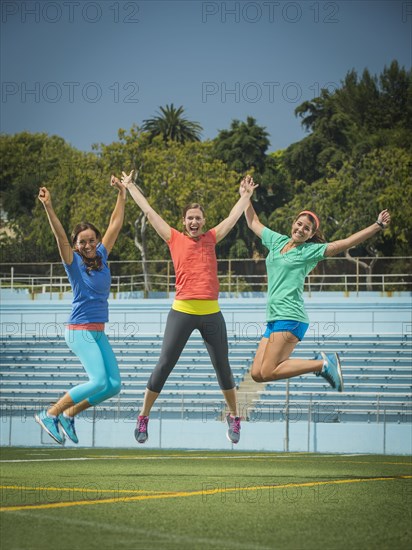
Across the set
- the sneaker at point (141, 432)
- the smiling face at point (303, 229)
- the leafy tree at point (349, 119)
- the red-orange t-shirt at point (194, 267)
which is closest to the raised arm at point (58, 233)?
the red-orange t-shirt at point (194, 267)

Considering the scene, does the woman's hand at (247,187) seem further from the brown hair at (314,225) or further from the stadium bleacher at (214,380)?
the stadium bleacher at (214,380)

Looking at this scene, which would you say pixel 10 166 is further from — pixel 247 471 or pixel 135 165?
pixel 247 471

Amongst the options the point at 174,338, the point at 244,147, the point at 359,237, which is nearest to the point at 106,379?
the point at 174,338

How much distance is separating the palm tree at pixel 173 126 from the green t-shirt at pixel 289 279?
46.1 metres

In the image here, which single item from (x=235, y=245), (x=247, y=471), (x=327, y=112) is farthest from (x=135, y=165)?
(x=247, y=471)

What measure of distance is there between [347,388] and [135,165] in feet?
59.7

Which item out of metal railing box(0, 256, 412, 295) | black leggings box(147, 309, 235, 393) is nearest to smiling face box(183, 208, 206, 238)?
black leggings box(147, 309, 235, 393)

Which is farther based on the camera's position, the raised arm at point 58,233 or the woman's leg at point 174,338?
the woman's leg at point 174,338

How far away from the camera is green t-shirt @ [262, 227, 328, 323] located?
8.41 metres

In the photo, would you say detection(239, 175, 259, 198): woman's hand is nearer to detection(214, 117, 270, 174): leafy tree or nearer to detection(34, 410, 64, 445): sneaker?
detection(34, 410, 64, 445): sneaker

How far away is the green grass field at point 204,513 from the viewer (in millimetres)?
4684

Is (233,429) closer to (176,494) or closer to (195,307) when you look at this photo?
(195,307)

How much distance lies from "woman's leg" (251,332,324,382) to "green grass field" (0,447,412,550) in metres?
0.96

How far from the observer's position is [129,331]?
29.5m
